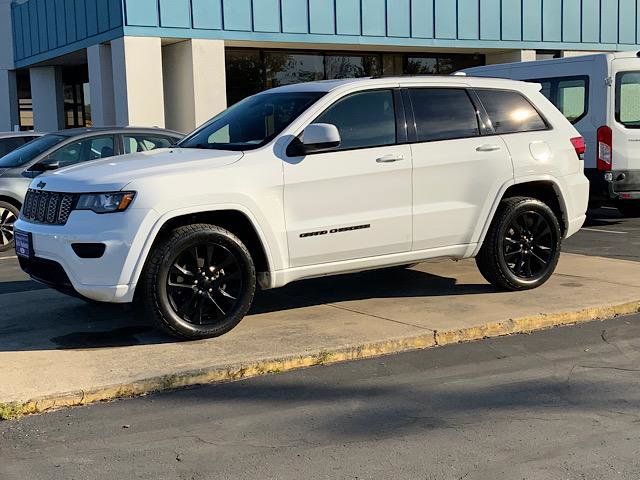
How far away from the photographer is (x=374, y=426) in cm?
434

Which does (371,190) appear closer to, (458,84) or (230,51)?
(458,84)

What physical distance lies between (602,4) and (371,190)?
1845cm

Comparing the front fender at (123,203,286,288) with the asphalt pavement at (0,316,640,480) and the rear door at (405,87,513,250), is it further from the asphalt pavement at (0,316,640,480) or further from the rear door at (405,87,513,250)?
the rear door at (405,87,513,250)

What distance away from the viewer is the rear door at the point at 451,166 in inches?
261

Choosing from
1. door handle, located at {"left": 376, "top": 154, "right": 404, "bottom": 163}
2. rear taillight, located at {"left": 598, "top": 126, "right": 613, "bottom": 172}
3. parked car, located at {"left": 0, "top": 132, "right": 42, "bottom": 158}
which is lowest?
rear taillight, located at {"left": 598, "top": 126, "right": 613, "bottom": 172}

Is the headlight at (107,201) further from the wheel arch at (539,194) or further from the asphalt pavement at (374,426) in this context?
the wheel arch at (539,194)

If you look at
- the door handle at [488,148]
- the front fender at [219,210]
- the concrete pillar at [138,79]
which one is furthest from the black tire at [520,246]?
the concrete pillar at [138,79]

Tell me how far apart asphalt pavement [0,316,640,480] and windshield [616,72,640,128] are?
7.14 metres

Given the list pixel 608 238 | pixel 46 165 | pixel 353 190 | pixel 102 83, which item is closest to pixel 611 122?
pixel 608 238

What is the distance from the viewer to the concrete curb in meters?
4.73

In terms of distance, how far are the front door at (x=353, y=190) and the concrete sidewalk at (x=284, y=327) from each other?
58 cm

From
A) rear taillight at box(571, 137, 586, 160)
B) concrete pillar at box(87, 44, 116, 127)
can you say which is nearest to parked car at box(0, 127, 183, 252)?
rear taillight at box(571, 137, 586, 160)

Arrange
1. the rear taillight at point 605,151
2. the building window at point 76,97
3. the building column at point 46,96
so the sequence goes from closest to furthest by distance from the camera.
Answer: the rear taillight at point 605,151 → the building column at point 46,96 → the building window at point 76,97

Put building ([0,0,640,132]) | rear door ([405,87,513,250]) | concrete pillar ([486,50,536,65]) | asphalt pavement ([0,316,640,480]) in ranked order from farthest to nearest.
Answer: concrete pillar ([486,50,536,65]), building ([0,0,640,132]), rear door ([405,87,513,250]), asphalt pavement ([0,316,640,480])
